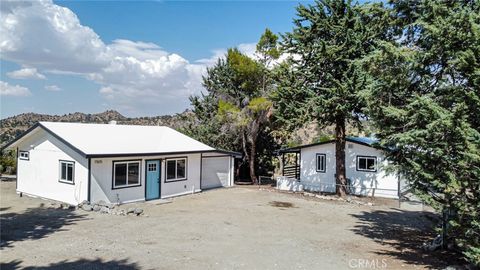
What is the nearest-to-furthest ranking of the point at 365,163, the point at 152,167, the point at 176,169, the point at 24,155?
the point at 152,167
the point at 24,155
the point at 176,169
the point at 365,163

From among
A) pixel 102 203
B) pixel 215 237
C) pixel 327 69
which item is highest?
pixel 327 69

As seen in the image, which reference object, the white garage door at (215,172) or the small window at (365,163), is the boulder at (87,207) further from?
the small window at (365,163)

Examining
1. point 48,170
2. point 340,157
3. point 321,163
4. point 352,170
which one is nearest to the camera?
point 48,170

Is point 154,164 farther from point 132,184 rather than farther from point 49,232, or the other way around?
point 49,232

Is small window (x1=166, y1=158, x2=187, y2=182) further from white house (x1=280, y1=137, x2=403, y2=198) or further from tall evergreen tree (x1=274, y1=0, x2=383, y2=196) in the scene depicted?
white house (x1=280, y1=137, x2=403, y2=198)

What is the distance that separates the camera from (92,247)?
9672mm

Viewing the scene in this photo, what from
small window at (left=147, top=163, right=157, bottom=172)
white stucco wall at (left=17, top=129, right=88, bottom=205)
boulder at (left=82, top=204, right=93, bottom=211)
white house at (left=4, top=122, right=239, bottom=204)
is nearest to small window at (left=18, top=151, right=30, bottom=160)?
white house at (left=4, top=122, right=239, bottom=204)

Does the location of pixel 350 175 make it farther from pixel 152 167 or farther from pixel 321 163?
pixel 152 167

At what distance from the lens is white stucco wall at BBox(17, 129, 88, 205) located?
15609mm

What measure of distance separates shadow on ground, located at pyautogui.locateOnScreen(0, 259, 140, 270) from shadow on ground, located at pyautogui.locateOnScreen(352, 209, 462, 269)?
6.86 metres

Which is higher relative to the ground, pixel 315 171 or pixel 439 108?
pixel 439 108

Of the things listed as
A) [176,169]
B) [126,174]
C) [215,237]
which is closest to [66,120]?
[176,169]

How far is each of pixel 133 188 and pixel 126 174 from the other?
78 cm

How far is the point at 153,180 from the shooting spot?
18.0 meters
